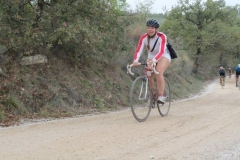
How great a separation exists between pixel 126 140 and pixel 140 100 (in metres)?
2.53

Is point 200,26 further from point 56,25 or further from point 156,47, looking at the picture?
point 156,47

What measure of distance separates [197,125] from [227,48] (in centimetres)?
4446

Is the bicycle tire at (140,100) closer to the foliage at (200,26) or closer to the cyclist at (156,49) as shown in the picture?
the cyclist at (156,49)

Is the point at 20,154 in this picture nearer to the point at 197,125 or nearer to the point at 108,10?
the point at 197,125

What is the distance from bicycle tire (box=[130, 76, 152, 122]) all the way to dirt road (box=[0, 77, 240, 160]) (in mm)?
236

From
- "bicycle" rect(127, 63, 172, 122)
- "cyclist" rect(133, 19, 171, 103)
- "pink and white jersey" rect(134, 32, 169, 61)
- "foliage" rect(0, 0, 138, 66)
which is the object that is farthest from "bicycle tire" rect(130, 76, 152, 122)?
"foliage" rect(0, 0, 138, 66)

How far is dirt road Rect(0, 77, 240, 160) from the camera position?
16.0 feet

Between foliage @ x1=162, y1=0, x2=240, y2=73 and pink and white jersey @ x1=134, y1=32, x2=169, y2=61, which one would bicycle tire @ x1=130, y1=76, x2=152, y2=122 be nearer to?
pink and white jersey @ x1=134, y1=32, x2=169, y2=61

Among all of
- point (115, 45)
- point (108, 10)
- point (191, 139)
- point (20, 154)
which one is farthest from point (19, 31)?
point (191, 139)

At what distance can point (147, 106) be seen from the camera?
27.1 ft

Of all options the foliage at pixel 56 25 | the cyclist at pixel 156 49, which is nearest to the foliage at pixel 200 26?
the foliage at pixel 56 25

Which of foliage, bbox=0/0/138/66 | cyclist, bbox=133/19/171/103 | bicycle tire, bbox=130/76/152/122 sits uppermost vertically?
foliage, bbox=0/0/138/66

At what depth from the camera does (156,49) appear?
8078 mm

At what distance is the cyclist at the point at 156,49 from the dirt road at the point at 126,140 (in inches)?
39.0
